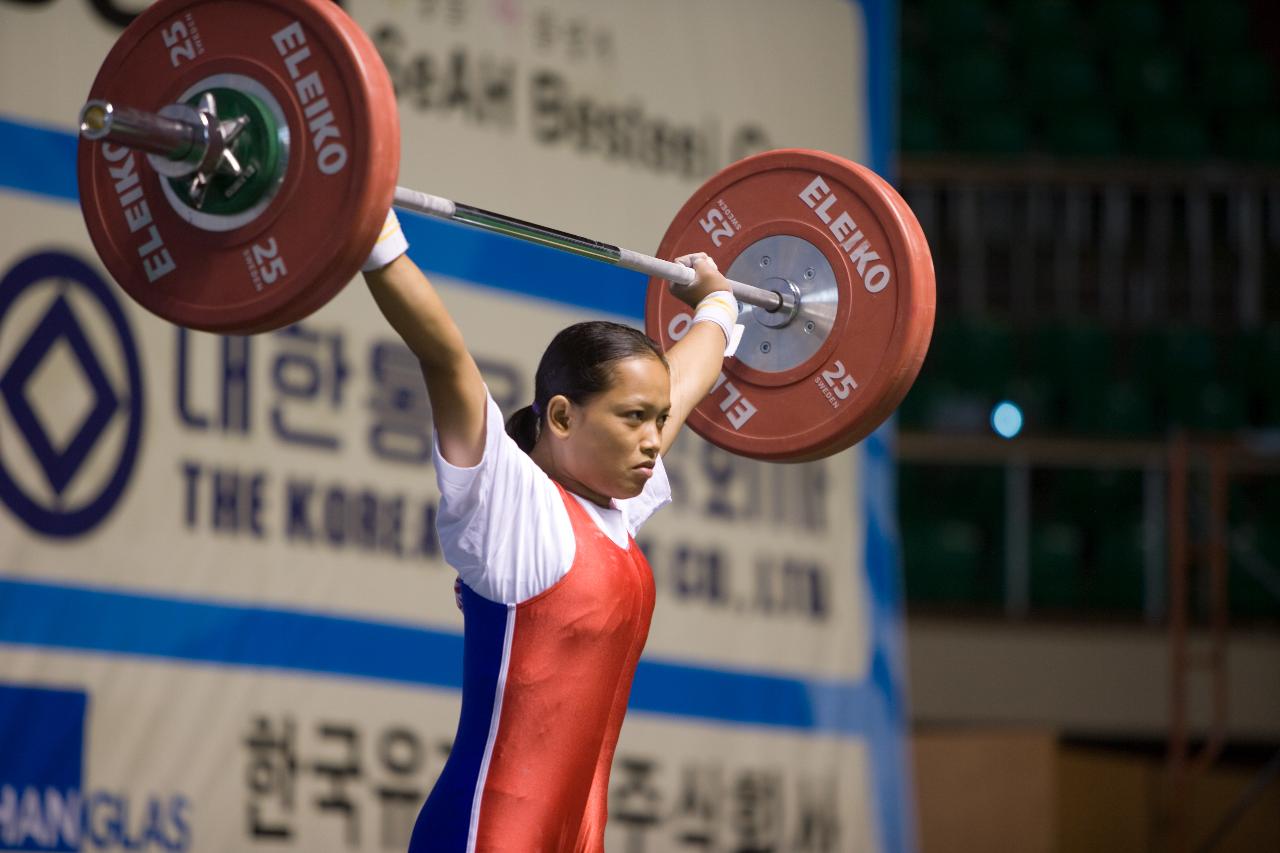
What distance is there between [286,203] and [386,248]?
149 millimetres

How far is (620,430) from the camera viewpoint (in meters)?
2.27

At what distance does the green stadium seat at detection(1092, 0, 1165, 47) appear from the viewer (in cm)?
856

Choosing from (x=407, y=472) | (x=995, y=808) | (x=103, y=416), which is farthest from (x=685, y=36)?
(x=995, y=808)

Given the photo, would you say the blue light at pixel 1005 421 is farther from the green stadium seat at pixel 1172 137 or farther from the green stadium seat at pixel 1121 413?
the green stadium seat at pixel 1172 137

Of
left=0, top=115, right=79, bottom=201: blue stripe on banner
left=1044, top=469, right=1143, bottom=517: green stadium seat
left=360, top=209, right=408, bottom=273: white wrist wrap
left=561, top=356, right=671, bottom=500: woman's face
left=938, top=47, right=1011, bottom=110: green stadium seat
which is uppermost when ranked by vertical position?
left=938, top=47, right=1011, bottom=110: green stadium seat

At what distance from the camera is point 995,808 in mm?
5586

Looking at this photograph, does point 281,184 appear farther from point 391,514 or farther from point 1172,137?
point 1172,137

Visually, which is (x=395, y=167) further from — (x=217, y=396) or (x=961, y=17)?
(x=961, y=17)

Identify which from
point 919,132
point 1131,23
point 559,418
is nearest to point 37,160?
point 559,418

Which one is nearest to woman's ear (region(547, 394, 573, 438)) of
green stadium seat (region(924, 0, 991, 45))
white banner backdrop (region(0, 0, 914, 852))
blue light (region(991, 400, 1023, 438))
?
blue light (region(991, 400, 1023, 438))

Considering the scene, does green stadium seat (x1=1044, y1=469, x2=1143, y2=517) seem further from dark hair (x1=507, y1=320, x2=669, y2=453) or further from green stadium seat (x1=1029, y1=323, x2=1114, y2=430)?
dark hair (x1=507, y1=320, x2=669, y2=453)

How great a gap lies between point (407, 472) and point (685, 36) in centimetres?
164

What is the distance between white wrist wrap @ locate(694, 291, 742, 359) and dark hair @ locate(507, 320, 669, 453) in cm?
32

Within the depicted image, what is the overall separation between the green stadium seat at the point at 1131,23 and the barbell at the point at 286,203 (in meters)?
6.36
